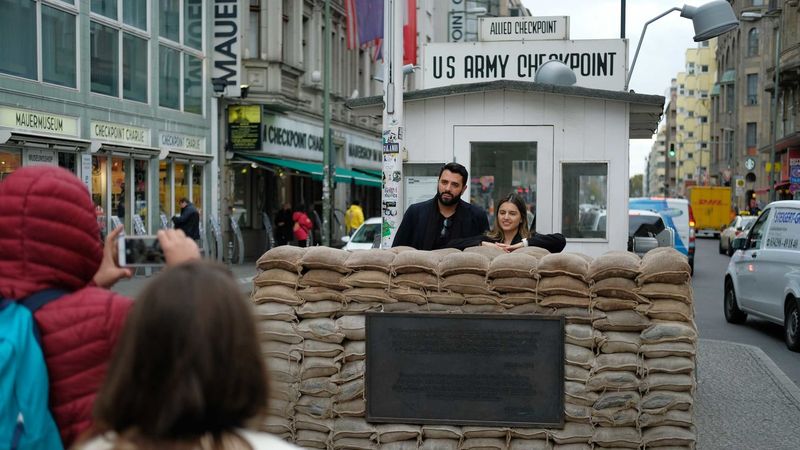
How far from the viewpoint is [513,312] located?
215 inches

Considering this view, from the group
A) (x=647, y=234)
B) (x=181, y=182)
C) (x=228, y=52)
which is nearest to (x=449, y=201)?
(x=647, y=234)

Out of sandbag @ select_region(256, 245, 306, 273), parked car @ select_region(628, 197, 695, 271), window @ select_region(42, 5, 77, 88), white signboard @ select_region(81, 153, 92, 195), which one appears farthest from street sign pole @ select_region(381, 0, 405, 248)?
parked car @ select_region(628, 197, 695, 271)

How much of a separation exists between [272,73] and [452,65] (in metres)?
17.7

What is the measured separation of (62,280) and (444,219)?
15.8ft

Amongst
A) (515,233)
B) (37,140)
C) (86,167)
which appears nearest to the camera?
(515,233)

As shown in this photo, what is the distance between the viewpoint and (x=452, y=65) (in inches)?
572

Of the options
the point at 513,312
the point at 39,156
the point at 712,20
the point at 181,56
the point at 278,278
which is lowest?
the point at 513,312

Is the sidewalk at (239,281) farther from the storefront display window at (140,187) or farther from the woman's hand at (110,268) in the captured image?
the woman's hand at (110,268)

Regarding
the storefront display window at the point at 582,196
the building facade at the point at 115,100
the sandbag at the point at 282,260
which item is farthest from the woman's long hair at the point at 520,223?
the building facade at the point at 115,100

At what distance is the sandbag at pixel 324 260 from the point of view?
5645 millimetres

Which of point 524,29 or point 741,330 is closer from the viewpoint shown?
point 741,330

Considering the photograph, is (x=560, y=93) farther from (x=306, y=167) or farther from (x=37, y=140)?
(x=306, y=167)

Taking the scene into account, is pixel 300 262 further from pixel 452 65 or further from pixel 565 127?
pixel 452 65

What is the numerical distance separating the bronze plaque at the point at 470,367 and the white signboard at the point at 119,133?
17.8m
